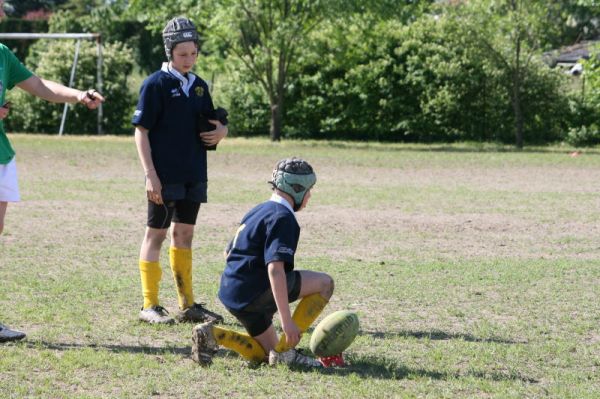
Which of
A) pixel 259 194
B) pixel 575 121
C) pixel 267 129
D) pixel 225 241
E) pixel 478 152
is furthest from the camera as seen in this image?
pixel 267 129

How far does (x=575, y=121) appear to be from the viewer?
29359 mm

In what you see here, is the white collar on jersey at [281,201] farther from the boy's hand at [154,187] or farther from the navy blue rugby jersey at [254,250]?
the boy's hand at [154,187]

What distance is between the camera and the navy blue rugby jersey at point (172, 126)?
711 cm

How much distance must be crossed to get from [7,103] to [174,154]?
1.16 metres

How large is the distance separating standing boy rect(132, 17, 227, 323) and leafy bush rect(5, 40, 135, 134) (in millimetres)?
24506

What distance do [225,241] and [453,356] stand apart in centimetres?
521

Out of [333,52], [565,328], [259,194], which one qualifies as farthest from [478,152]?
[565,328]

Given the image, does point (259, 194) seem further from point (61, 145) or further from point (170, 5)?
point (170, 5)

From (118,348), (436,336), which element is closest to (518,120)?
(436,336)

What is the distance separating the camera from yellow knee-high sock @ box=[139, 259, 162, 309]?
7180mm

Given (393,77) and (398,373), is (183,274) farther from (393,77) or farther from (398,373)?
(393,77)

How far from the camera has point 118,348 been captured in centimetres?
639

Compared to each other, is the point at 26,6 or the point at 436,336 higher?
the point at 26,6

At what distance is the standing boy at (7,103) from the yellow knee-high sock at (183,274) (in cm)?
120
